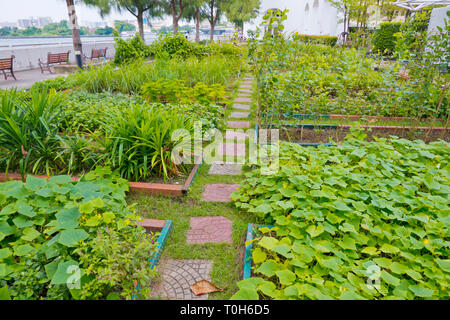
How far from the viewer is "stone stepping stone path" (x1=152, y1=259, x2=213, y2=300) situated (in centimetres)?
176

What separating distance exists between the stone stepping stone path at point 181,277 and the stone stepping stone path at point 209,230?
0.24 m

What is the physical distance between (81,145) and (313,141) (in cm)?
318

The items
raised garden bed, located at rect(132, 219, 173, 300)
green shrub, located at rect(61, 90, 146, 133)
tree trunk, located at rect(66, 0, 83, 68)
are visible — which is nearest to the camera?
raised garden bed, located at rect(132, 219, 173, 300)

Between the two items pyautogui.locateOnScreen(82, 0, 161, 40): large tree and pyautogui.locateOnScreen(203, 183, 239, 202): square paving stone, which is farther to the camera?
pyautogui.locateOnScreen(82, 0, 161, 40): large tree

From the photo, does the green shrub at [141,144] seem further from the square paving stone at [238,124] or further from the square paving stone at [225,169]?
the square paving stone at [238,124]

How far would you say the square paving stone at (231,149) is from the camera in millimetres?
3842

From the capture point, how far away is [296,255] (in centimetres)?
179

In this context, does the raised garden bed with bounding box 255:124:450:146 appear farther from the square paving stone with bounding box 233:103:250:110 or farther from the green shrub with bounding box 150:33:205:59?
the green shrub with bounding box 150:33:205:59

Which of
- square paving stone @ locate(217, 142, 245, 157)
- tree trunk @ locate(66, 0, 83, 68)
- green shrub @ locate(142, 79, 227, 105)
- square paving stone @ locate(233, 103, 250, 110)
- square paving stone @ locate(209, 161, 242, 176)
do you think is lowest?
square paving stone @ locate(209, 161, 242, 176)

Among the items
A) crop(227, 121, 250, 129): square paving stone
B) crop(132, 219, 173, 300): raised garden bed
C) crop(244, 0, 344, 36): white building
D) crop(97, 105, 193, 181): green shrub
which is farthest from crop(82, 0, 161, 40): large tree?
crop(132, 219, 173, 300): raised garden bed

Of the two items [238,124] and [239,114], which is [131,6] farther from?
[238,124]

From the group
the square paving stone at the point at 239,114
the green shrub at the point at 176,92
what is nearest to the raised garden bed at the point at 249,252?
the green shrub at the point at 176,92

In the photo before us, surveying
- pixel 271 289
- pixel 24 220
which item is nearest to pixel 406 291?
pixel 271 289

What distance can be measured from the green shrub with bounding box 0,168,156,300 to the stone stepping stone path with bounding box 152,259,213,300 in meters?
0.14
